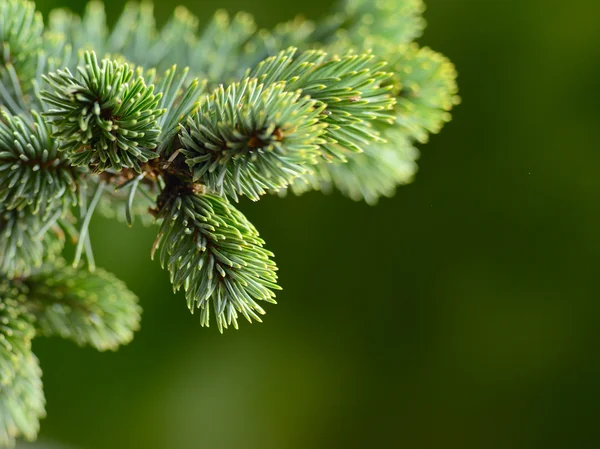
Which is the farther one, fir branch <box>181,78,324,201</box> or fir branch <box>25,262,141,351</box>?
fir branch <box>25,262,141,351</box>

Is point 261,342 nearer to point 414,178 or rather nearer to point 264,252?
point 414,178

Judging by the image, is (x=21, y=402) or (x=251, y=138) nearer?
→ (x=251, y=138)

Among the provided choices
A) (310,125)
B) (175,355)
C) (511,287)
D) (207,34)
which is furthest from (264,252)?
(175,355)

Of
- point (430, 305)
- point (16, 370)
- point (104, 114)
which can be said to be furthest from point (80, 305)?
point (430, 305)

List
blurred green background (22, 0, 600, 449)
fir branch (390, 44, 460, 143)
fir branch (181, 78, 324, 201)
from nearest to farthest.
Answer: fir branch (181, 78, 324, 201) < fir branch (390, 44, 460, 143) < blurred green background (22, 0, 600, 449)

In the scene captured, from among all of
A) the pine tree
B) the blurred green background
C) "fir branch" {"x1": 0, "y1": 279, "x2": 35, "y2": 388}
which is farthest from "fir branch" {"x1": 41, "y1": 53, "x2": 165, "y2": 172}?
the blurred green background

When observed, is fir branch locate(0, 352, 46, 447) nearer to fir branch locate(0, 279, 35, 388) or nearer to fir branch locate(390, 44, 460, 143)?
fir branch locate(0, 279, 35, 388)

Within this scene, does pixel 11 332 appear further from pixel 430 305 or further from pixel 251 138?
pixel 430 305
